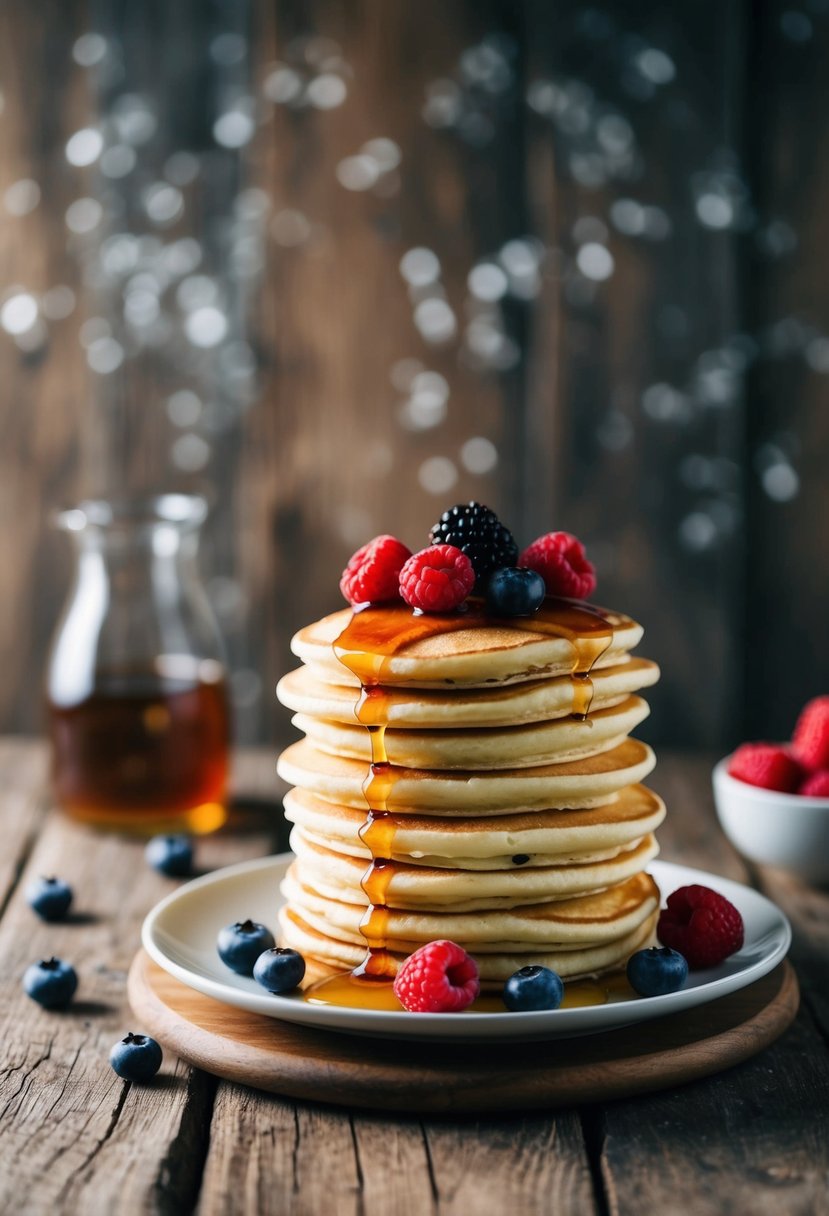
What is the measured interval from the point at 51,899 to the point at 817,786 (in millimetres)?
1098

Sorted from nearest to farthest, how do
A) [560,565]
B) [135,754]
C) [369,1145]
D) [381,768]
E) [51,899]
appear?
[369,1145], [381,768], [560,565], [51,899], [135,754]

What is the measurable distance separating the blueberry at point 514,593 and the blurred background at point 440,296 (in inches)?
63.6

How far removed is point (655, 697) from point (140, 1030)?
6.18 ft

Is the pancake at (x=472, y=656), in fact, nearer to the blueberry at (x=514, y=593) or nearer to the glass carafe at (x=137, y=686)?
the blueberry at (x=514, y=593)

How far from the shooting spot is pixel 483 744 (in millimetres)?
1356

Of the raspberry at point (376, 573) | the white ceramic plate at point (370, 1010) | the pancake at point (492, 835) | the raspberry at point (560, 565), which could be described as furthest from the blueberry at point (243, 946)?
the raspberry at point (560, 565)

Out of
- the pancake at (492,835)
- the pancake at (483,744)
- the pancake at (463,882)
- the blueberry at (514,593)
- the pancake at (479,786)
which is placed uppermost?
the blueberry at (514,593)

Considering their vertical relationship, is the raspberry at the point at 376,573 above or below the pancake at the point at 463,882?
above

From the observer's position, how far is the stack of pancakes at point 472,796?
4.43 ft

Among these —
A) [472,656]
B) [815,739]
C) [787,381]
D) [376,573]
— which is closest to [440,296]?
[787,381]

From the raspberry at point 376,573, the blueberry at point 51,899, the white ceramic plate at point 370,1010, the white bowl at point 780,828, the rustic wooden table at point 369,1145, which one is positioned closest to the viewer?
the rustic wooden table at point 369,1145

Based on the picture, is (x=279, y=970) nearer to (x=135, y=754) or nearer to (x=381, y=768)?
(x=381, y=768)

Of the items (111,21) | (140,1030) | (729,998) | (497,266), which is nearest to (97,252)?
(111,21)

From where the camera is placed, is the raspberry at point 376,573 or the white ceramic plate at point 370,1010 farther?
the raspberry at point 376,573
